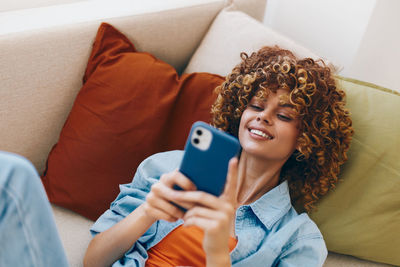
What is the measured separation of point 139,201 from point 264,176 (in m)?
0.34

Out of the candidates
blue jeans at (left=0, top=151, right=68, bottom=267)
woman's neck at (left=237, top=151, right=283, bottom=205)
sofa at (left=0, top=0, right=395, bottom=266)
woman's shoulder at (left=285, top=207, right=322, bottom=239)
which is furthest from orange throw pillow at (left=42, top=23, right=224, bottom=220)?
blue jeans at (left=0, top=151, right=68, bottom=267)

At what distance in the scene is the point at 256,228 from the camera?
1.09 m

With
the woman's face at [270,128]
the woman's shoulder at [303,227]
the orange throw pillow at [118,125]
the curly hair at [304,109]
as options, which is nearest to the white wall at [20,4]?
the orange throw pillow at [118,125]

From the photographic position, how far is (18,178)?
2.21 ft

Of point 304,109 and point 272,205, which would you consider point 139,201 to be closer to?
point 272,205

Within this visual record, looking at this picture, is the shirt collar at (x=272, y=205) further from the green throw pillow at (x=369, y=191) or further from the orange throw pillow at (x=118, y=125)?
the orange throw pillow at (x=118, y=125)

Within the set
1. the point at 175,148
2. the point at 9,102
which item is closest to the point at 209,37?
the point at 175,148

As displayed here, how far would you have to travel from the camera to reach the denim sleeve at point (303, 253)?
102cm

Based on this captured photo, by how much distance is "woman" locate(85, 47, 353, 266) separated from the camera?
1.03m

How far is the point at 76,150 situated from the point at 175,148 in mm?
298

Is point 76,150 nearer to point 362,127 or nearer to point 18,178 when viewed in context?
point 18,178

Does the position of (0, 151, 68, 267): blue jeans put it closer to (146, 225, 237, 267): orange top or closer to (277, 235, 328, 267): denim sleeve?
(146, 225, 237, 267): orange top

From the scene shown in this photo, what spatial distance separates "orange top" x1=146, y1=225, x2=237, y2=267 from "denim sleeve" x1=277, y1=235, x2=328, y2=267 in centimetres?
13

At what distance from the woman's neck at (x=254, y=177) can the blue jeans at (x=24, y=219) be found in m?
0.55
